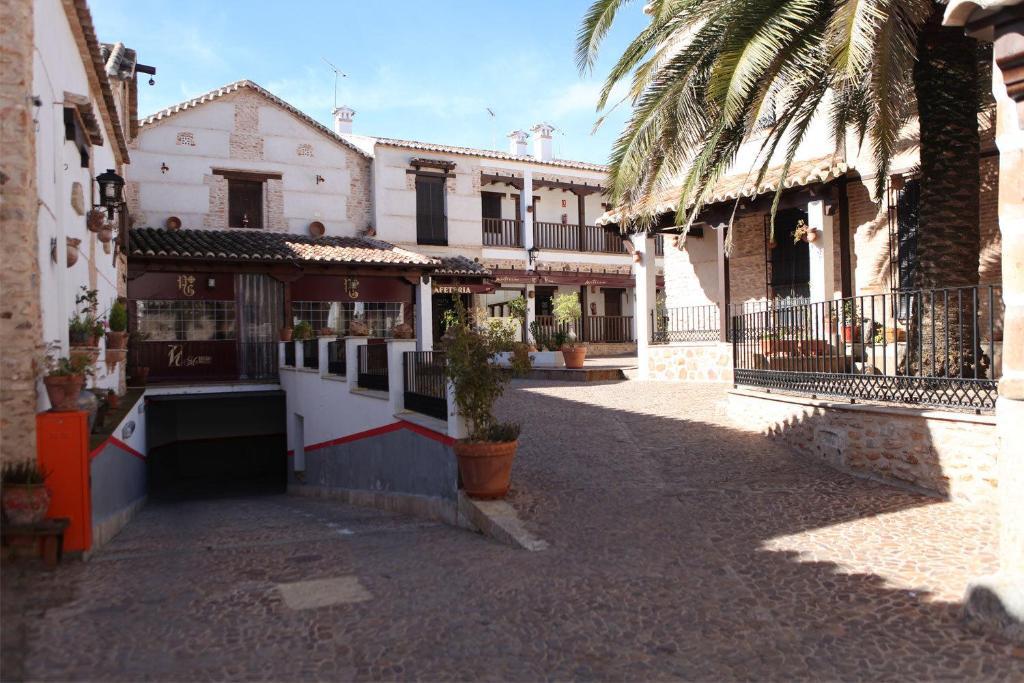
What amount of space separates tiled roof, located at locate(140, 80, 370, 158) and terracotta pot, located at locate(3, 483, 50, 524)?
14283 millimetres

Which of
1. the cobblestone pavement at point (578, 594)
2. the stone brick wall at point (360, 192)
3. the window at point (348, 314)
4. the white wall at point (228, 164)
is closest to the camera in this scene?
the cobblestone pavement at point (578, 594)

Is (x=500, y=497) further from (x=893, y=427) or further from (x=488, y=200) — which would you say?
(x=488, y=200)

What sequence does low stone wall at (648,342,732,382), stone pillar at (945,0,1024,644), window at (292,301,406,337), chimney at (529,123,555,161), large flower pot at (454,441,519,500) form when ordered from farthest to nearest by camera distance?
chimney at (529,123,555,161)
window at (292,301,406,337)
low stone wall at (648,342,732,382)
large flower pot at (454,441,519,500)
stone pillar at (945,0,1024,644)

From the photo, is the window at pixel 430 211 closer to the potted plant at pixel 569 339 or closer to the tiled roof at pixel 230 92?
the tiled roof at pixel 230 92

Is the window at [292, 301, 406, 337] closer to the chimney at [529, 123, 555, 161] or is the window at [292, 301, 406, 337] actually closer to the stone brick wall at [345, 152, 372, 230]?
the stone brick wall at [345, 152, 372, 230]

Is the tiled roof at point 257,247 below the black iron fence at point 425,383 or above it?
above

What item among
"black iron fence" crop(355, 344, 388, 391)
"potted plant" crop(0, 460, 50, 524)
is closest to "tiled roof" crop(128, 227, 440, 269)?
"black iron fence" crop(355, 344, 388, 391)

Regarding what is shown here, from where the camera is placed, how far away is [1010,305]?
4.14m

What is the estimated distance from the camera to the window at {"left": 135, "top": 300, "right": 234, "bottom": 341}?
16000 millimetres

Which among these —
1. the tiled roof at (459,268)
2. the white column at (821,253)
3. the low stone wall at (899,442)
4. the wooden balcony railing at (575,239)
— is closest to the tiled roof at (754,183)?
the white column at (821,253)

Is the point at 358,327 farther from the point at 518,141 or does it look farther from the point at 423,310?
the point at 518,141

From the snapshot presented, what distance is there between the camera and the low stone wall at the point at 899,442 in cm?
621

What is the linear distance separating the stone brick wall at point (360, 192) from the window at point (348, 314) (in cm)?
268

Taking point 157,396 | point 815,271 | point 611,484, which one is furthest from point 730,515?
point 157,396
